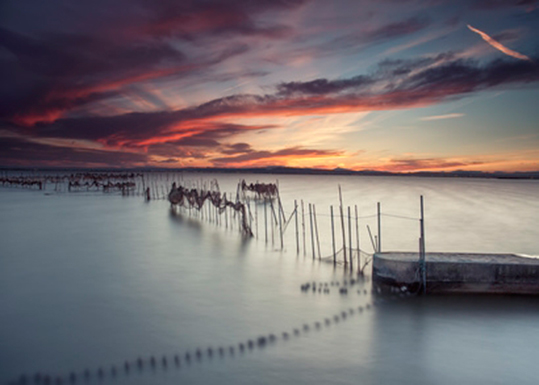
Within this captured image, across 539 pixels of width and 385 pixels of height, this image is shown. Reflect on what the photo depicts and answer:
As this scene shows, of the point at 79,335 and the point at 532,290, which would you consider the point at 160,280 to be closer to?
the point at 79,335

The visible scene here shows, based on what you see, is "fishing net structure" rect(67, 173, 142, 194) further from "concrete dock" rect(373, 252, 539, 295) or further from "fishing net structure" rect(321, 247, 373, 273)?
"concrete dock" rect(373, 252, 539, 295)

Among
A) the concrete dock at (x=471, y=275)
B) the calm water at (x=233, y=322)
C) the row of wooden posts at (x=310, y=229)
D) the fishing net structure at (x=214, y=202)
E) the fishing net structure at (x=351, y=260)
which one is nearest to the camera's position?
the calm water at (x=233, y=322)

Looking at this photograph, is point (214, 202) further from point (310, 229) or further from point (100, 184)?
point (100, 184)

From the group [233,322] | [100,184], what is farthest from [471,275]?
[100,184]

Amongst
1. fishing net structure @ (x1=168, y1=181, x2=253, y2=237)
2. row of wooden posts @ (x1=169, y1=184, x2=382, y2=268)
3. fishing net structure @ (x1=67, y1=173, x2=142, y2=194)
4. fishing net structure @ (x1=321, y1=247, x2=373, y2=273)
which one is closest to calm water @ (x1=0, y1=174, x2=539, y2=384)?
fishing net structure @ (x1=321, y1=247, x2=373, y2=273)

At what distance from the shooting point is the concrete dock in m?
9.51

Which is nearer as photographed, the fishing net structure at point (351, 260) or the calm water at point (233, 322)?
the calm water at point (233, 322)

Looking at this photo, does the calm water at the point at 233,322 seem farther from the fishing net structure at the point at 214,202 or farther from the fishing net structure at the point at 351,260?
the fishing net structure at the point at 214,202

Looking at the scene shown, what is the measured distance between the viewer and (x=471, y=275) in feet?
31.3

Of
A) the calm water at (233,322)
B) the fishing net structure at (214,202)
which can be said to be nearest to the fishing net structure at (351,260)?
the calm water at (233,322)

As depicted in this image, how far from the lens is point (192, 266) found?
1391 cm

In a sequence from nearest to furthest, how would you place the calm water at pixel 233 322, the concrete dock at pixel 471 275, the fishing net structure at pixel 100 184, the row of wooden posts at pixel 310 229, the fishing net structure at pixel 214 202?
the calm water at pixel 233 322, the concrete dock at pixel 471 275, the row of wooden posts at pixel 310 229, the fishing net structure at pixel 214 202, the fishing net structure at pixel 100 184

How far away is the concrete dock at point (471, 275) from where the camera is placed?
9508mm

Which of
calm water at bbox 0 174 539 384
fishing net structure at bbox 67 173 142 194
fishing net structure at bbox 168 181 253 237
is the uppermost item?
fishing net structure at bbox 67 173 142 194
